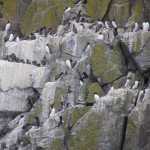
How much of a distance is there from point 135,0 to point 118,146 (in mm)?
8683

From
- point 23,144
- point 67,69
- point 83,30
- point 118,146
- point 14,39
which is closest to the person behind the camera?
point 118,146

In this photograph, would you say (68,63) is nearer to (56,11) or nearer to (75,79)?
(75,79)

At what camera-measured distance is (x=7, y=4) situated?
101 ft

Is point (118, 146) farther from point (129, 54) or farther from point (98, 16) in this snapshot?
point (98, 16)

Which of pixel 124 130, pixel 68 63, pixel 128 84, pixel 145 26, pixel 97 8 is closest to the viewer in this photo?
pixel 124 130

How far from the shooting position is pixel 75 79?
2377cm

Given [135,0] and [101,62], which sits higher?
[135,0]

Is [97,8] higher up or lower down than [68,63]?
higher up

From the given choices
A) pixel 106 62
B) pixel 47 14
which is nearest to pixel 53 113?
pixel 106 62

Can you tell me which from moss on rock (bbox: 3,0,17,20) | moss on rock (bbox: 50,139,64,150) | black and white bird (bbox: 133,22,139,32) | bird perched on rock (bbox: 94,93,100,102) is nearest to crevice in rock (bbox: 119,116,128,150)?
bird perched on rock (bbox: 94,93,100,102)

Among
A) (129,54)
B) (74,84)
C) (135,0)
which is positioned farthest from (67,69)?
(135,0)

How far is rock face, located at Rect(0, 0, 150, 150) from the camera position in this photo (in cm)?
2044

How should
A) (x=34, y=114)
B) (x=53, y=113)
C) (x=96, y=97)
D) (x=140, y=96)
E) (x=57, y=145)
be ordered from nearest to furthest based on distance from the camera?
(x=140, y=96) → (x=57, y=145) → (x=96, y=97) → (x=53, y=113) → (x=34, y=114)

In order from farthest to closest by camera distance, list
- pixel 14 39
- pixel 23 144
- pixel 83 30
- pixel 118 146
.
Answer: pixel 14 39, pixel 83 30, pixel 23 144, pixel 118 146
